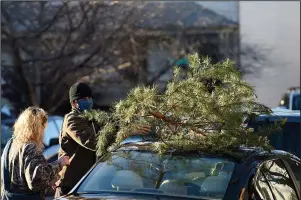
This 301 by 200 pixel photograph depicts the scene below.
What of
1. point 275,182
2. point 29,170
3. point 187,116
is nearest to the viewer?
point 29,170

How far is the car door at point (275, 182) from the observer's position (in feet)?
16.3

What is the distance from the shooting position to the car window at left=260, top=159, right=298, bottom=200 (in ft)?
17.1

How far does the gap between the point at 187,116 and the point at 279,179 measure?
952 mm

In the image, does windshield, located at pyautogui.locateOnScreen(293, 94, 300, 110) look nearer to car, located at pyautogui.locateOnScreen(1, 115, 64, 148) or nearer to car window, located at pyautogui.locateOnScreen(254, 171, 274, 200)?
car, located at pyautogui.locateOnScreen(1, 115, 64, 148)

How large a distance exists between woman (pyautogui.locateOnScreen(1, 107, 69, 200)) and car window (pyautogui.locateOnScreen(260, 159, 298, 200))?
1644 mm

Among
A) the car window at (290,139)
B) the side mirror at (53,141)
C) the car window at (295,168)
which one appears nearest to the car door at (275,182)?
the car window at (295,168)

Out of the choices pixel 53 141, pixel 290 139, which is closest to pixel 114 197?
pixel 290 139

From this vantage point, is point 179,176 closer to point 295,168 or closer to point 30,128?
point 30,128

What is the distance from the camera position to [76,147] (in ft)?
19.2

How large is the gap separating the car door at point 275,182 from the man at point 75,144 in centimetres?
151

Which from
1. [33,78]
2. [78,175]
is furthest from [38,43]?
[78,175]

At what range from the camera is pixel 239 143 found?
5191mm

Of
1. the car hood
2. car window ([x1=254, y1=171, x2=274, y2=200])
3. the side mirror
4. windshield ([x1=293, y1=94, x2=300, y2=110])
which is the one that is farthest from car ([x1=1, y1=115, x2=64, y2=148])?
car window ([x1=254, y1=171, x2=274, y2=200])

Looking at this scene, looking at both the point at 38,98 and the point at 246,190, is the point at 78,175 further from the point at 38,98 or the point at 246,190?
the point at 38,98
